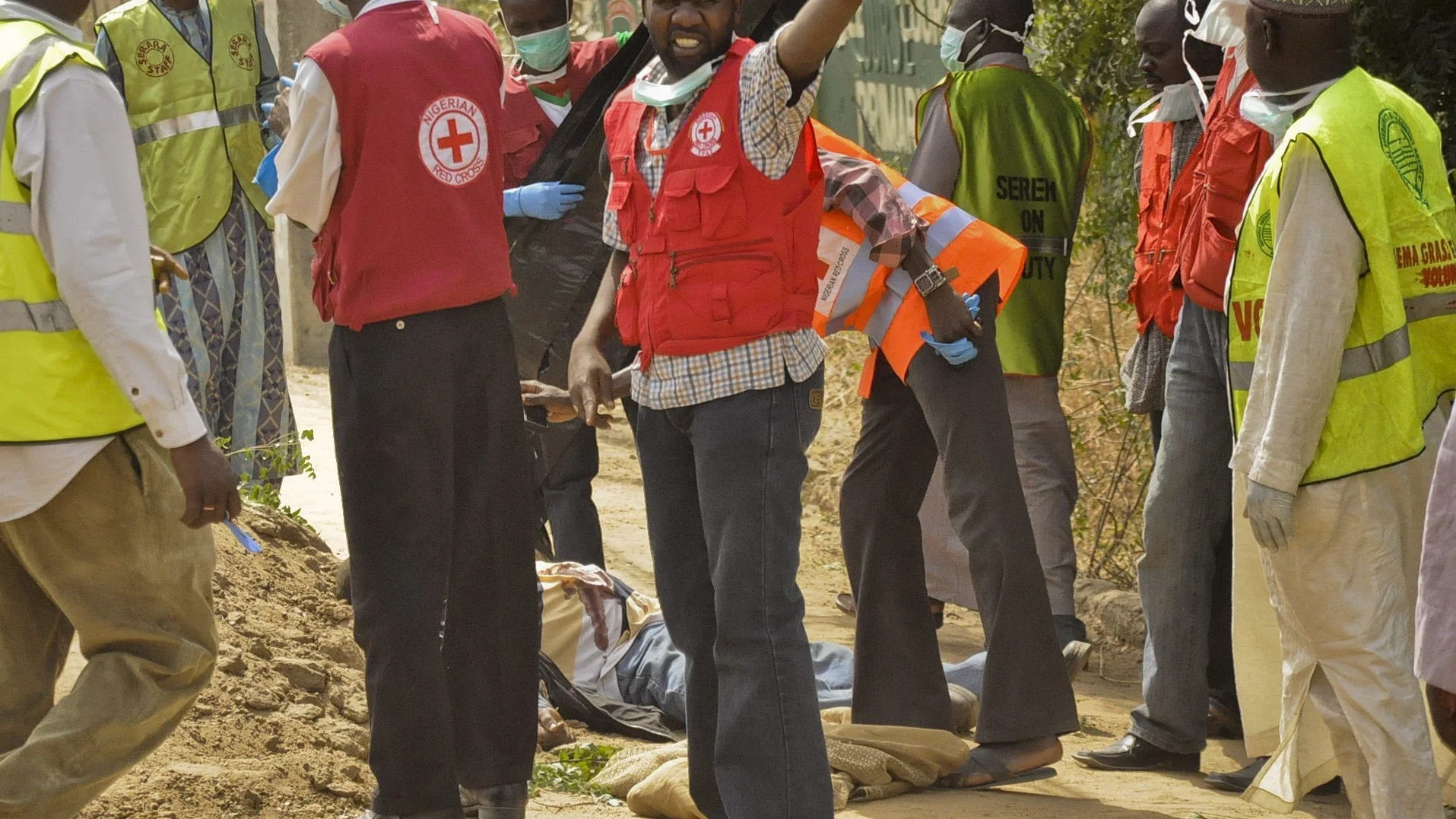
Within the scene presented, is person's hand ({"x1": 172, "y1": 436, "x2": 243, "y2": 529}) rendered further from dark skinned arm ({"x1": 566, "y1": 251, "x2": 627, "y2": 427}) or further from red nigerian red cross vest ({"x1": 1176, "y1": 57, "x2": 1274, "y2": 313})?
red nigerian red cross vest ({"x1": 1176, "y1": 57, "x2": 1274, "y2": 313})

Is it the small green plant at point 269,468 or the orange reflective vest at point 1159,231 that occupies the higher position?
the orange reflective vest at point 1159,231

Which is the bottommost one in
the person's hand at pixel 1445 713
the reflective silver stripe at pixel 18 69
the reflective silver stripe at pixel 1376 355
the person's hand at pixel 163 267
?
the person's hand at pixel 1445 713

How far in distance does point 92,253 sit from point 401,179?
0.84 meters

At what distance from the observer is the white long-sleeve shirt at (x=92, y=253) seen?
3.45 metres

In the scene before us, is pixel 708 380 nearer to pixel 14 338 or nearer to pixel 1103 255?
pixel 14 338

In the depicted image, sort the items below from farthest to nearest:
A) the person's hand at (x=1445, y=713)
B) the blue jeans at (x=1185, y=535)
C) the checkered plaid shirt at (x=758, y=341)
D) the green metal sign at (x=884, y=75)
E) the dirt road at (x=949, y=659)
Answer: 1. the green metal sign at (x=884, y=75)
2. the blue jeans at (x=1185, y=535)
3. the dirt road at (x=949, y=659)
4. the checkered plaid shirt at (x=758, y=341)
5. the person's hand at (x=1445, y=713)

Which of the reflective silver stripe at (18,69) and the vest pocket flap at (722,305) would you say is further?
the vest pocket flap at (722,305)

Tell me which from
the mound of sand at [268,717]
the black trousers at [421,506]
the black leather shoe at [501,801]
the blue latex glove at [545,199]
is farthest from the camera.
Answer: the blue latex glove at [545,199]

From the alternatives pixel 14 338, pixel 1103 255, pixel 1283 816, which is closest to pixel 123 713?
pixel 14 338

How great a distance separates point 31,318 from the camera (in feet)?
11.5

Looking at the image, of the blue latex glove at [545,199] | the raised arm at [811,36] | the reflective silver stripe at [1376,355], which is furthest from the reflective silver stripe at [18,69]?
the reflective silver stripe at [1376,355]

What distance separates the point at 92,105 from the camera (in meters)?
3.48

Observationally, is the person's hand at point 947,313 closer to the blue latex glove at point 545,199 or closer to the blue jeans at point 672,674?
the blue jeans at point 672,674

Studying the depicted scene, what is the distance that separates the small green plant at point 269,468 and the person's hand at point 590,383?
2.66 meters
